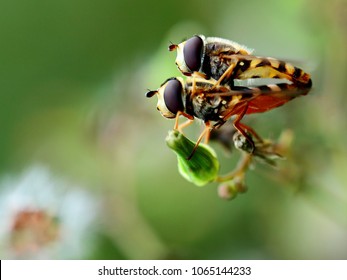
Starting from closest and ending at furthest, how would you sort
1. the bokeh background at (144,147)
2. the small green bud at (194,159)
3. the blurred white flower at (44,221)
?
the small green bud at (194,159) < the bokeh background at (144,147) < the blurred white flower at (44,221)

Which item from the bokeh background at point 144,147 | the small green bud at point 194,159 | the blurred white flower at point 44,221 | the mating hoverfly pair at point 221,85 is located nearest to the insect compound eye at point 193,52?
the mating hoverfly pair at point 221,85

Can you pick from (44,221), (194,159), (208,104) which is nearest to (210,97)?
(208,104)

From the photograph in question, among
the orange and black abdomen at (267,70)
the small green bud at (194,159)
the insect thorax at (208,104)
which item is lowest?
the small green bud at (194,159)

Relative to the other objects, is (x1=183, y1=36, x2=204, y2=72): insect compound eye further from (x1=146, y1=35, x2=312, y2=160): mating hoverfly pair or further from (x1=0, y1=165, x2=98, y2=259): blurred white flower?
(x1=0, y1=165, x2=98, y2=259): blurred white flower

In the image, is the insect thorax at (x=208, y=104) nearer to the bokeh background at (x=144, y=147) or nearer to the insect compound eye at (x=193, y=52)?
the insect compound eye at (x=193, y=52)

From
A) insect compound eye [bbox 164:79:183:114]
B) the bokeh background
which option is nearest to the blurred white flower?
the bokeh background

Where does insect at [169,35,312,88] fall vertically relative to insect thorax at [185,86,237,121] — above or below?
above
